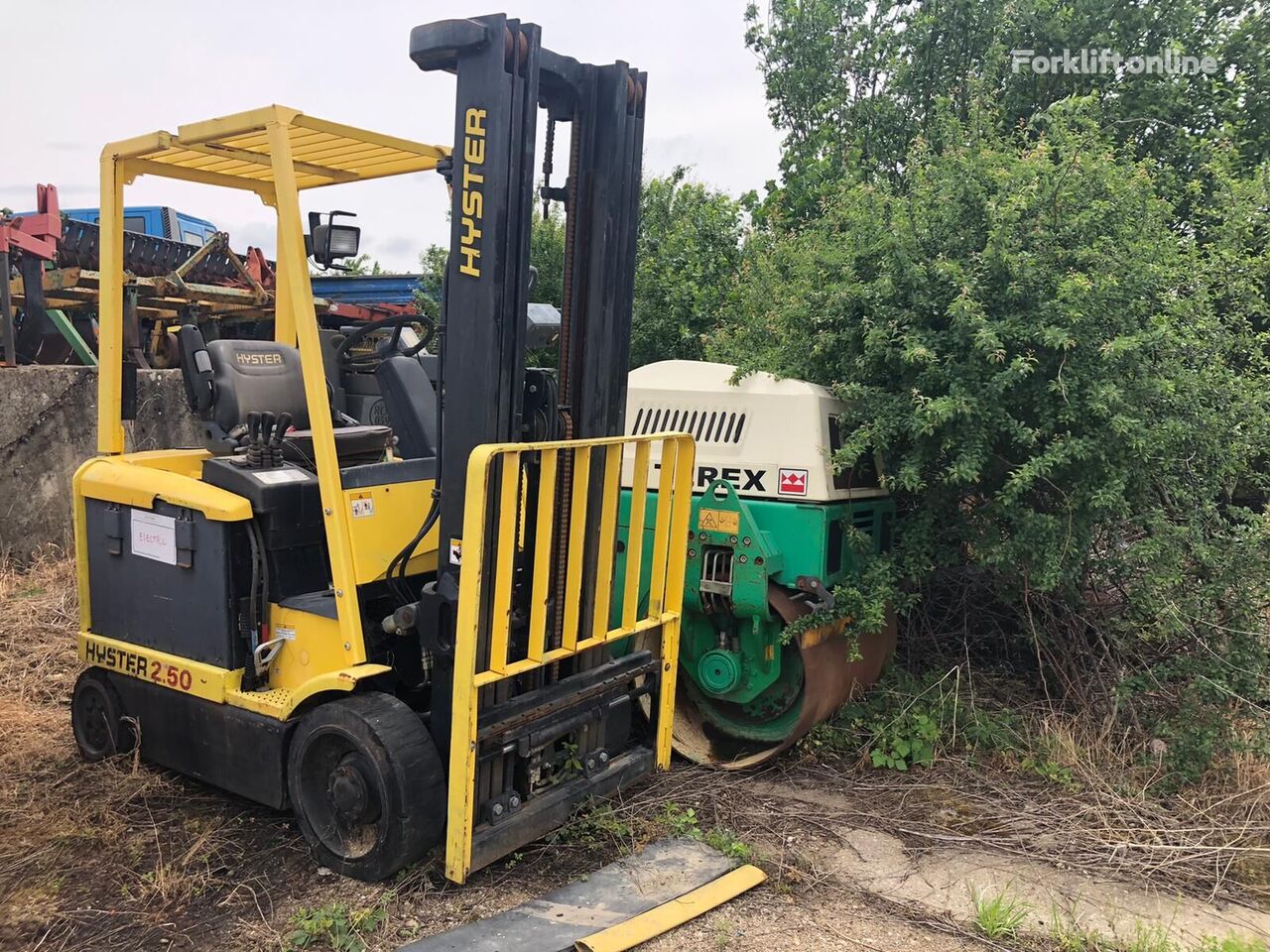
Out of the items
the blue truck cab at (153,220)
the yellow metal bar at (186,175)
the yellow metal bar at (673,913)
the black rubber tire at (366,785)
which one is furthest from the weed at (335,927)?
the blue truck cab at (153,220)

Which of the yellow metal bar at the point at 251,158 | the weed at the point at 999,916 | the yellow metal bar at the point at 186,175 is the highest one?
the yellow metal bar at the point at 251,158

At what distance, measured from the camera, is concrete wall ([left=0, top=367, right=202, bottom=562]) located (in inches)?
304

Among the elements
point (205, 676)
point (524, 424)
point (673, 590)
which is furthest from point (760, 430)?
point (205, 676)

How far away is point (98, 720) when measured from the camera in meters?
4.39

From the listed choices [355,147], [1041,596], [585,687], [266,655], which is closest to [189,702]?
[266,655]

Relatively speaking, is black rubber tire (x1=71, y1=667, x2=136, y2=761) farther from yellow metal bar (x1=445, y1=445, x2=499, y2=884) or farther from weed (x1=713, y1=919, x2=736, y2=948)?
weed (x1=713, y1=919, x2=736, y2=948)

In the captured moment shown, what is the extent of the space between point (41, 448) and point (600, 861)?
644 cm

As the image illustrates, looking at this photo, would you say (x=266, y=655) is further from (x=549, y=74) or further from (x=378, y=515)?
(x=549, y=74)

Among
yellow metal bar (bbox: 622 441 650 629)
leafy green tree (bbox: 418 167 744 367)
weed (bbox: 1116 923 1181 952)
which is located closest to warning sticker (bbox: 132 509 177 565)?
yellow metal bar (bbox: 622 441 650 629)

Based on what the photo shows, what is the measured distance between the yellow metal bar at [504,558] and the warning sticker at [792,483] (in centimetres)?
161

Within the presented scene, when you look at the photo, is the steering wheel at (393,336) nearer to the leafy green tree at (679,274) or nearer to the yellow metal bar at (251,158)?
the yellow metal bar at (251,158)

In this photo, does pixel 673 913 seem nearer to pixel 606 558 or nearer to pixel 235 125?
pixel 606 558

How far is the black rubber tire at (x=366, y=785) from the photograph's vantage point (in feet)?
10.7

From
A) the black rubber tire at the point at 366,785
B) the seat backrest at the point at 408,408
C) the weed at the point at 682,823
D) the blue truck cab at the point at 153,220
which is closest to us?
the black rubber tire at the point at 366,785
